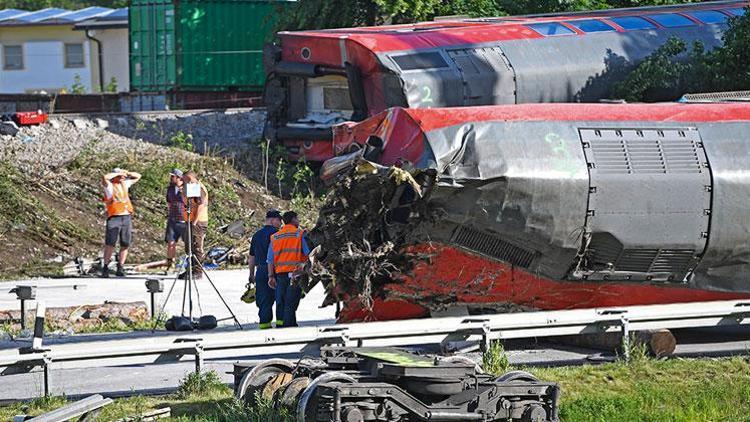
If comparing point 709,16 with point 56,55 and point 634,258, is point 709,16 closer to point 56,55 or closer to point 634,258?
point 634,258

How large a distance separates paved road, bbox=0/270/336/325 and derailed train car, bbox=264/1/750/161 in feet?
8.57

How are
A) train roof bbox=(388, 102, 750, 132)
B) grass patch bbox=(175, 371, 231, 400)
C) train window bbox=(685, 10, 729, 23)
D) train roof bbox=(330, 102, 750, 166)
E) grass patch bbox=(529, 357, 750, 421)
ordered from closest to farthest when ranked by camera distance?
grass patch bbox=(529, 357, 750, 421) < grass patch bbox=(175, 371, 231, 400) < train roof bbox=(330, 102, 750, 166) < train roof bbox=(388, 102, 750, 132) < train window bbox=(685, 10, 729, 23)

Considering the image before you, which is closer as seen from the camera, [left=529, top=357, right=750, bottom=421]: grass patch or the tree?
[left=529, top=357, right=750, bottom=421]: grass patch

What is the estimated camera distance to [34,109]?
109 ft

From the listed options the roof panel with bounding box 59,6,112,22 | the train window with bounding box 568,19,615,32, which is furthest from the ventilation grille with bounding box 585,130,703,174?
the roof panel with bounding box 59,6,112,22

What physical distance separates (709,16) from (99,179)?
10991 millimetres

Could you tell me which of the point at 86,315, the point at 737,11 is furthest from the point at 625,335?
the point at 737,11

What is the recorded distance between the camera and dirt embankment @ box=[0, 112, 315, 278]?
2147 cm

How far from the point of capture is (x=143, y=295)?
1888 cm

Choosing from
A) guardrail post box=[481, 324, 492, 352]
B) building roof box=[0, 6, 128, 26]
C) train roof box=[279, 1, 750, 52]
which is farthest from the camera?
building roof box=[0, 6, 128, 26]

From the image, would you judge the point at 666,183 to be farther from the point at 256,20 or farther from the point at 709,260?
the point at 256,20

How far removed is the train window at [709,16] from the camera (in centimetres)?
2352

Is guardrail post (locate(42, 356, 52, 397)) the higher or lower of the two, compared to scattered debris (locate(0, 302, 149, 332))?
higher

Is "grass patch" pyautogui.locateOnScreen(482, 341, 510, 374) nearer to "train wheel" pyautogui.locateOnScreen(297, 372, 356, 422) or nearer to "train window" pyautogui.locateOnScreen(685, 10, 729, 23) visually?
"train wheel" pyautogui.locateOnScreen(297, 372, 356, 422)
